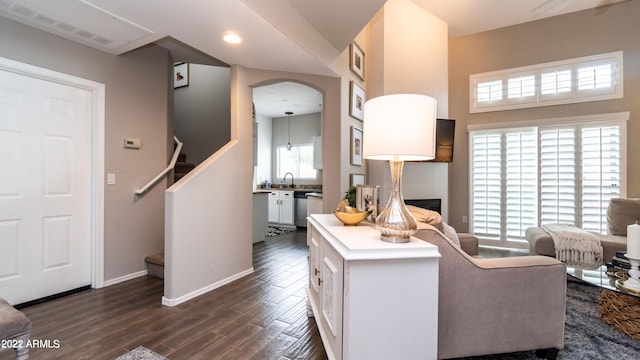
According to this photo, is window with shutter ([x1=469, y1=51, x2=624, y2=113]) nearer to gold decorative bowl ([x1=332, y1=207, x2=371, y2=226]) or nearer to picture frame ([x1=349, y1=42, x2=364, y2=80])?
picture frame ([x1=349, y1=42, x2=364, y2=80])

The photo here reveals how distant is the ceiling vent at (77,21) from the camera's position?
6.82 feet

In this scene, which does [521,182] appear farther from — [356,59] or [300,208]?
[300,208]

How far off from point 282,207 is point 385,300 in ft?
18.3

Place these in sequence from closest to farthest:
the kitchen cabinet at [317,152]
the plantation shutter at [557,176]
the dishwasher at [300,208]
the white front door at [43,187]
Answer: the white front door at [43,187] < the plantation shutter at [557,176] < the dishwasher at [300,208] < the kitchen cabinet at [317,152]

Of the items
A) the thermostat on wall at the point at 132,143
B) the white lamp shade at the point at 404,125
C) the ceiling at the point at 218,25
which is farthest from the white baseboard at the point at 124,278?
the white lamp shade at the point at 404,125

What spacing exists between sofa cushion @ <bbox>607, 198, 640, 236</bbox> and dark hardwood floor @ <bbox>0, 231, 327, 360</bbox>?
3.94 metres

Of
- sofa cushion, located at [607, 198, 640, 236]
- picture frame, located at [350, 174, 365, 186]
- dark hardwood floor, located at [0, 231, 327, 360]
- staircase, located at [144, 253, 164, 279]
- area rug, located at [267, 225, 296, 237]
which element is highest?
Result: picture frame, located at [350, 174, 365, 186]

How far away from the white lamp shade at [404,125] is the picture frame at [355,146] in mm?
2491

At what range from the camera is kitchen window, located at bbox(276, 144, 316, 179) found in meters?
7.52

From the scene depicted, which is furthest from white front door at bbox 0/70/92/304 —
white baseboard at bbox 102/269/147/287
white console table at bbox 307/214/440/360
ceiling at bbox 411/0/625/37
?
ceiling at bbox 411/0/625/37

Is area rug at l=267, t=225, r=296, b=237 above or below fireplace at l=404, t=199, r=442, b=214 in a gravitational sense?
below

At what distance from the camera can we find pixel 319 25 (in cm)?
296

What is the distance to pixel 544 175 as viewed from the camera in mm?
4359

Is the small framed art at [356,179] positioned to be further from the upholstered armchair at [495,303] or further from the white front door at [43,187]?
the white front door at [43,187]
